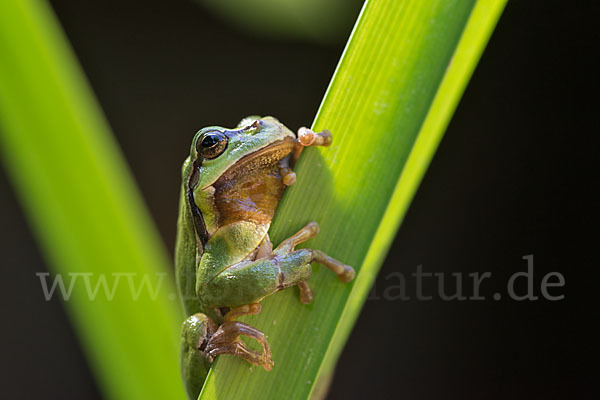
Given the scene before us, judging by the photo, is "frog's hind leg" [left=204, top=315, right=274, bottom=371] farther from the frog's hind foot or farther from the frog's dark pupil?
the frog's dark pupil

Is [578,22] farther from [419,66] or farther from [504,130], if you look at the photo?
[419,66]

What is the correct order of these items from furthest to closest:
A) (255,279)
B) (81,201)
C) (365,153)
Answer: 1. (255,279)
2. (81,201)
3. (365,153)

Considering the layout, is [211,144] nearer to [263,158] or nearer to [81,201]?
[263,158]


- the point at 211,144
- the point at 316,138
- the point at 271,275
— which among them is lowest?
the point at 271,275

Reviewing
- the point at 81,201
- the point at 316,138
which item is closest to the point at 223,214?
the point at 81,201

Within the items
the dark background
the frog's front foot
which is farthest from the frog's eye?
the dark background

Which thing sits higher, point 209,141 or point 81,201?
point 209,141

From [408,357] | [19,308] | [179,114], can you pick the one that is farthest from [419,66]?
[19,308]
